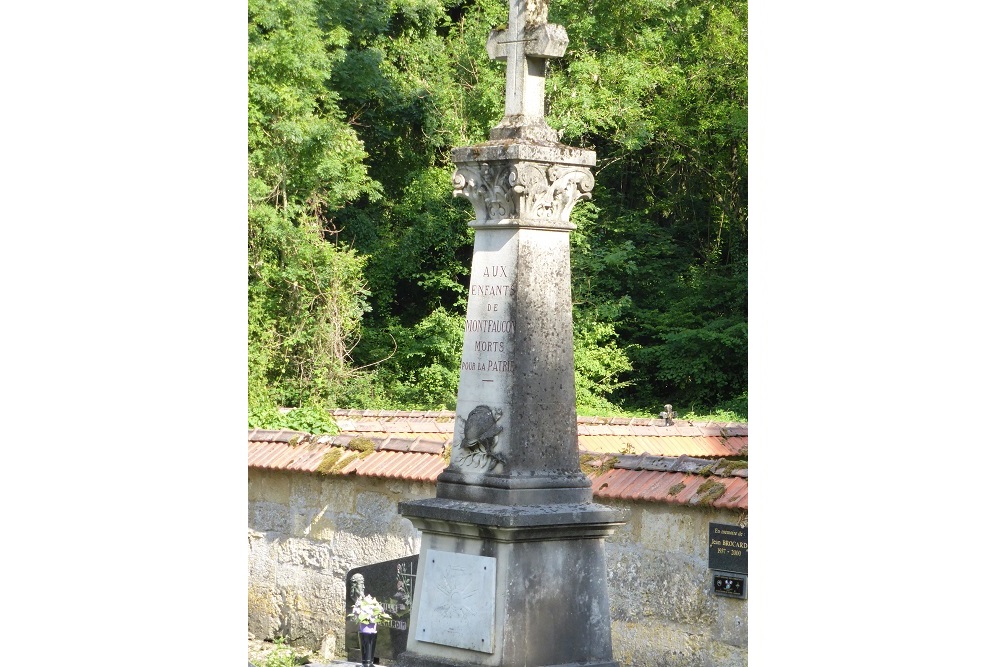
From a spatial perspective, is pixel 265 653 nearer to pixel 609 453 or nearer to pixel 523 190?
pixel 609 453

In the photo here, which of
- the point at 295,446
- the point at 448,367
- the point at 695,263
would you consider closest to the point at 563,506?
the point at 295,446

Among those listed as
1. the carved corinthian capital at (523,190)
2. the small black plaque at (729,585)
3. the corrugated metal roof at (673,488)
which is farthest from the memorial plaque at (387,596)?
the carved corinthian capital at (523,190)

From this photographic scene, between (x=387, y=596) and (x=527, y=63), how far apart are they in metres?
4.29

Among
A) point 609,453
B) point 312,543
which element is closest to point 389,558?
point 312,543

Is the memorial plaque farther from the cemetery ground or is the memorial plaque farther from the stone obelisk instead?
the stone obelisk

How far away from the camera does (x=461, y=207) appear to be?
21.6 metres

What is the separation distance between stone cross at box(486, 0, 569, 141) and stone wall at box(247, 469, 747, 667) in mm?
2708

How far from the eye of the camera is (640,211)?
71.6ft

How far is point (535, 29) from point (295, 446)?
17.6 feet

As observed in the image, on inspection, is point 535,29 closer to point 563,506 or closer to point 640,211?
point 563,506

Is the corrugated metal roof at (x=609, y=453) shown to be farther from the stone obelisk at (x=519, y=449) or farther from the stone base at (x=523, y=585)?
the stone obelisk at (x=519, y=449)

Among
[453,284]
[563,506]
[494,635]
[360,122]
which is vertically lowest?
[494,635]

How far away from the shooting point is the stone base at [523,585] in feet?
19.6
